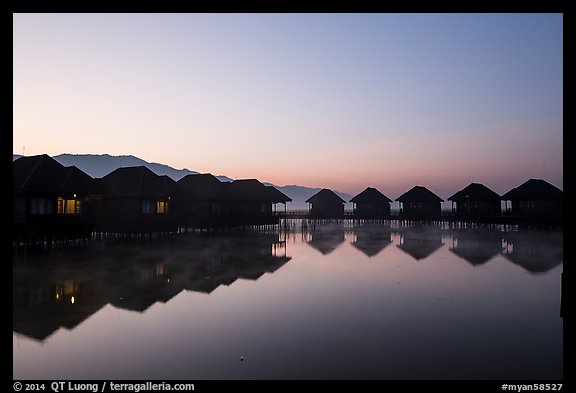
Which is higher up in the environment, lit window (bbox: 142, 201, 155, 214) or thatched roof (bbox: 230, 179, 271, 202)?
thatched roof (bbox: 230, 179, 271, 202)

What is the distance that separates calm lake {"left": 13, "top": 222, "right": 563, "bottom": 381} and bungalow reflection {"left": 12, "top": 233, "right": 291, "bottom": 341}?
8 cm

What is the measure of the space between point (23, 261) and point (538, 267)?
27731 millimetres

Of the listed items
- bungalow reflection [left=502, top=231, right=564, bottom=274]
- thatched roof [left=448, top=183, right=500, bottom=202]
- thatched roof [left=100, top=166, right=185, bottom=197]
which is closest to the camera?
bungalow reflection [left=502, top=231, right=564, bottom=274]

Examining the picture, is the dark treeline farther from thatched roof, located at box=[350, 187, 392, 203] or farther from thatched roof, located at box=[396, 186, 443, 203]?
thatched roof, located at box=[350, 187, 392, 203]

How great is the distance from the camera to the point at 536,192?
48625mm

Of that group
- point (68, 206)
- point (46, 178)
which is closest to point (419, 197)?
point (68, 206)

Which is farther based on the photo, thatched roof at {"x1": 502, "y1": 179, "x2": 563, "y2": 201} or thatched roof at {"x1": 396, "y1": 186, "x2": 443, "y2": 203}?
thatched roof at {"x1": 396, "y1": 186, "x2": 443, "y2": 203}

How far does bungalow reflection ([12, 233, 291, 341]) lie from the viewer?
35.8 feet

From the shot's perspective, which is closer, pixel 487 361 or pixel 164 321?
pixel 487 361

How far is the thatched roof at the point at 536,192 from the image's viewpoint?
47375 millimetres

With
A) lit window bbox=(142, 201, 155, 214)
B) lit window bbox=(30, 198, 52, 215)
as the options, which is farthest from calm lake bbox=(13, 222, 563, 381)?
lit window bbox=(142, 201, 155, 214)
